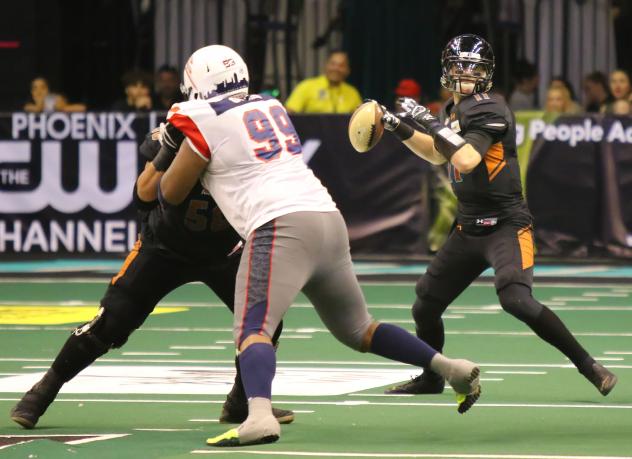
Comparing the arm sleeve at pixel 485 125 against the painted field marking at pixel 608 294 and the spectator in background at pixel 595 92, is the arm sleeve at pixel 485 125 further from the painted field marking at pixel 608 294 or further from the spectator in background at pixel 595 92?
the spectator in background at pixel 595 92

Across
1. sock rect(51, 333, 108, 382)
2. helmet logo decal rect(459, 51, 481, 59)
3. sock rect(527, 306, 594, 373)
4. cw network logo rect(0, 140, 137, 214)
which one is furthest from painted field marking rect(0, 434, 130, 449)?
cw network logo rect(0, 140, 137, 214)

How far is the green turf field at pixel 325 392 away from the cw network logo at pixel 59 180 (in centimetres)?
361

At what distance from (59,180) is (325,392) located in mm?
9248

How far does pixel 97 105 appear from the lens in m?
23.1

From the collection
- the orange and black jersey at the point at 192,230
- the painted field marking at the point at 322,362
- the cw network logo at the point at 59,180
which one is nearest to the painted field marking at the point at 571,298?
the painted field marking at the point at 322,362

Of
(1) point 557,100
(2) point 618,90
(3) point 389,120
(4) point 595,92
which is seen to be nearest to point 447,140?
(3) point 389,120

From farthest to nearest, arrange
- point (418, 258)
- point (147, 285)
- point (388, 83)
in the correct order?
point (388, 83) → point (418, 258) → point (147, 285)

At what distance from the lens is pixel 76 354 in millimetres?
8367

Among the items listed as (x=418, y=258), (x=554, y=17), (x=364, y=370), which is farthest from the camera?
(x=554, y=17)

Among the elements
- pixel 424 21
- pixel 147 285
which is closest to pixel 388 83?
pixel 424 21

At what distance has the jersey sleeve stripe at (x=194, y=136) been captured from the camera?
7547mm

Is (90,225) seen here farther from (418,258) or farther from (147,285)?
(147,285)

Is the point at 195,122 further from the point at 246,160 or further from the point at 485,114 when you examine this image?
the point at 485,114

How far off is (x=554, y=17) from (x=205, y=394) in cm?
1266
